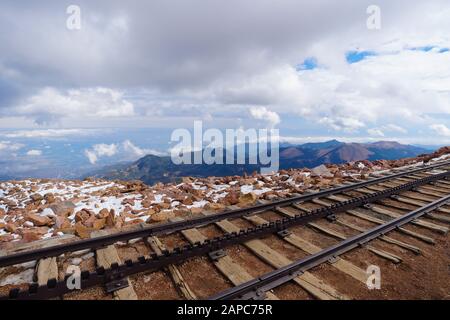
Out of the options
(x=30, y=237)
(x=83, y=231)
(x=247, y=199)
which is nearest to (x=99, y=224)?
(x=83, y=231)

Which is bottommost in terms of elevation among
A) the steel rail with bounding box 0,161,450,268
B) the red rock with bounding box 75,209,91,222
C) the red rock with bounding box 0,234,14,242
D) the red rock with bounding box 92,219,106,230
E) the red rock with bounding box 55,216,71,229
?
the red rock with bounding box 0,234,14,242

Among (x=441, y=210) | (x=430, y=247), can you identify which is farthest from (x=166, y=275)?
(x=441, y=210)

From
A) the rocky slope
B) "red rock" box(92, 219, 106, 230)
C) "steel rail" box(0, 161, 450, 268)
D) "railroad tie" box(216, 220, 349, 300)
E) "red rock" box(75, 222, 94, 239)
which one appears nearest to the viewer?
"railroad tie" box(216, 220, 349, 300)

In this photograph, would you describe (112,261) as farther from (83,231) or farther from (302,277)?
(302,277)

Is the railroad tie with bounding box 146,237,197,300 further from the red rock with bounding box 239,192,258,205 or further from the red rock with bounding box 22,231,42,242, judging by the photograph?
the red rock with bounding box 239,192,258,205

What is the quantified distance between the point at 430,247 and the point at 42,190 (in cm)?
1574

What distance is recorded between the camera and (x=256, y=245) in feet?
16.5

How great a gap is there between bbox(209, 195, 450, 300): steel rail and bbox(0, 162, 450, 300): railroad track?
0.01 metres

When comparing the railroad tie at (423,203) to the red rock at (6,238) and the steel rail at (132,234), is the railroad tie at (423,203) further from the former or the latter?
the red rock at (6,238)

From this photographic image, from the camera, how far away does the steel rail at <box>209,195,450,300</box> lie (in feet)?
11.7

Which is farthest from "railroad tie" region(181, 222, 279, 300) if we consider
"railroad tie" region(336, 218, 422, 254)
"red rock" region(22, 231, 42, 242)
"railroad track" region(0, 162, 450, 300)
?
"red rock" region(22, 231, 42, 242)

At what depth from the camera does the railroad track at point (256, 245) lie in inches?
147

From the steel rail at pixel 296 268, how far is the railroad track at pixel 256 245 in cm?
1
